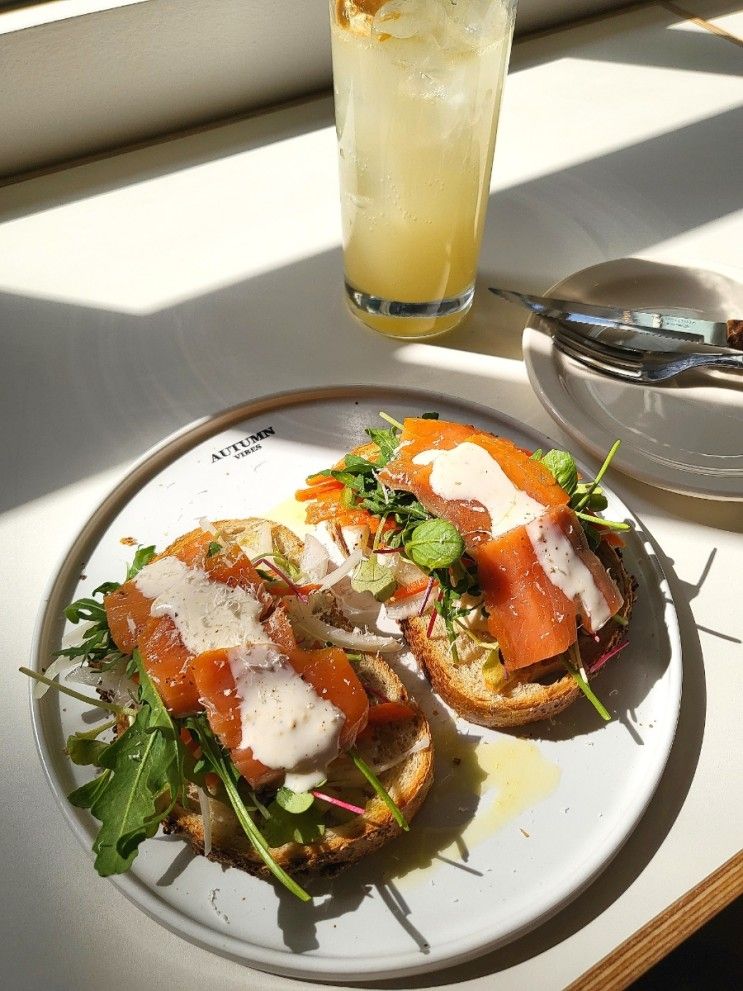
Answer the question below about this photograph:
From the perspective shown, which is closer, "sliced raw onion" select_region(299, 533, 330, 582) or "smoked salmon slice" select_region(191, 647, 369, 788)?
"smoked salmon slice" select_region(191, 647, 369, 788)

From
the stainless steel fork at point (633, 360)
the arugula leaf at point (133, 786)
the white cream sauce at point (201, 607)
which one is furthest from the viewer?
the stainless steel fork at point (633, 360)

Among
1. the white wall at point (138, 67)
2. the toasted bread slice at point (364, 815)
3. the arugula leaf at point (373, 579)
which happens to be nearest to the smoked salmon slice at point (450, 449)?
the arugula leaf at point (373, 579)

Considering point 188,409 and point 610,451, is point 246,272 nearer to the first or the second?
point 188,409

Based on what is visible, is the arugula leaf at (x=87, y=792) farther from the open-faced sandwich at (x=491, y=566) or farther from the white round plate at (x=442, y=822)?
the open-faced sandwich at (x=491, y=566)

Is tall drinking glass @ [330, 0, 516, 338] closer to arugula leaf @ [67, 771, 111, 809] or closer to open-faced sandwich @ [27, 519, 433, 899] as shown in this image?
open-faced sandwich @ [27, 519, 433, 899]

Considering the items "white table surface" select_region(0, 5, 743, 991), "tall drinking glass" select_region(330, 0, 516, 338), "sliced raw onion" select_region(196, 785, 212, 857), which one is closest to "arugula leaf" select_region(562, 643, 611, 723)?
"white table surface" select_region(0, 5, 743, 991)

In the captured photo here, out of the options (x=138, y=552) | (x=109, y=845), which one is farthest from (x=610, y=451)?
(x=109, y=845)
